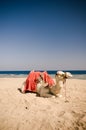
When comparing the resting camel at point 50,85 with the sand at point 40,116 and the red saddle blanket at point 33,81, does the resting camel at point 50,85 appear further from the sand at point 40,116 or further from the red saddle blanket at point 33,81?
the sand at point 40,116

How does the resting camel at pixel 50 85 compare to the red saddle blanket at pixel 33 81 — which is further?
the red saddle blanket at pixel 33 81

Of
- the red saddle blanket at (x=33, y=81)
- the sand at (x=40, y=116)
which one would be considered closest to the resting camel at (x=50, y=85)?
the red saddle blanket at (x=33, y=81)

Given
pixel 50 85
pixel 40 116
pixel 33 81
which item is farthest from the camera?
pixel 33 81

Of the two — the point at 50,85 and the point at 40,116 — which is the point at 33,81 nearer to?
the point at 50,85

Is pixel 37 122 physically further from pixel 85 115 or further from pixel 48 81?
pixel 48 81

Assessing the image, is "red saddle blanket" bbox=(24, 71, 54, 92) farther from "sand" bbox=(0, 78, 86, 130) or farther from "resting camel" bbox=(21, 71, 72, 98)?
"sand" bbox=(0, 78, 86, 130)

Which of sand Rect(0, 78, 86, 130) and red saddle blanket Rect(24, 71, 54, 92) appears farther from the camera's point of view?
red saddle blanket Rect(24, 71, 54, 92)

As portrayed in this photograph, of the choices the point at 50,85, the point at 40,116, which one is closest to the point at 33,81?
the point at 50,85

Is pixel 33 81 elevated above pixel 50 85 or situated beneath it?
elevated above

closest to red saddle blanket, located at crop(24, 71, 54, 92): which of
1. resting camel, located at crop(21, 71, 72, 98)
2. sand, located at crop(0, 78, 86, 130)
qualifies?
resting camel, located at crop(21, 71, 72, 98)

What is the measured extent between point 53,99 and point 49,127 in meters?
2.25

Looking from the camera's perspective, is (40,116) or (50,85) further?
(50,85)

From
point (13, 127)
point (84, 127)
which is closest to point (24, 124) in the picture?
point (13, 127)

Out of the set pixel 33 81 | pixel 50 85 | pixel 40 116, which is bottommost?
pixel 40 116
